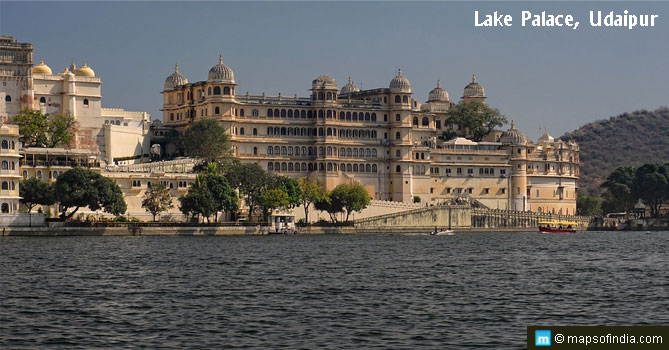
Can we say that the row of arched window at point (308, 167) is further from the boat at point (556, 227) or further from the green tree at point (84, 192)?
the green tree at point (84, 192)

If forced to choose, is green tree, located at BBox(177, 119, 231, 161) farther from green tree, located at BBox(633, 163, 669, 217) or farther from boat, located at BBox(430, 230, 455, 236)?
green tree, located at BBox(633, 163, 669, 217)

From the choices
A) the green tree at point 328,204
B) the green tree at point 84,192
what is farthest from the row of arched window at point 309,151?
the green tree at point 84,192

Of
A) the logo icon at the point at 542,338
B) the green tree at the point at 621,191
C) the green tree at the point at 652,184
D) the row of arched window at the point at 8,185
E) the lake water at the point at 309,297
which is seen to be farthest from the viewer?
the green tree at the point at 621,191

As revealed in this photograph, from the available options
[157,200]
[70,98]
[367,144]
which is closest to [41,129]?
[70,98]

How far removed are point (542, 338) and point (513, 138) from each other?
4901 inches

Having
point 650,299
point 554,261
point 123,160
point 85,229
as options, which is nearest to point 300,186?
point 123,160

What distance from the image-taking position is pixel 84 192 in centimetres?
9994

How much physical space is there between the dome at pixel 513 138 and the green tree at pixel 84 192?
6432 centimetres

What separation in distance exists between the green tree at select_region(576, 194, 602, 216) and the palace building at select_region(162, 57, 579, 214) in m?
8.53

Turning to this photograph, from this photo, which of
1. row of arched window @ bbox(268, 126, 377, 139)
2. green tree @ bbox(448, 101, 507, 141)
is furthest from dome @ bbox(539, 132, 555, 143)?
row of arched window @ bbox(268, 126, 377, 139)

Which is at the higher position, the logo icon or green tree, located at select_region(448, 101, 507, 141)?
green tree, located at select_region(448, 101, 507, 141)

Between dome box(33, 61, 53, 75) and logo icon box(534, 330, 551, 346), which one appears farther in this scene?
dome box(33, 61, 53, 75)

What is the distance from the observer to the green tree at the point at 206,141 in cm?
12381

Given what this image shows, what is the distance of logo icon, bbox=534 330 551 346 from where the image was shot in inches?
1188
